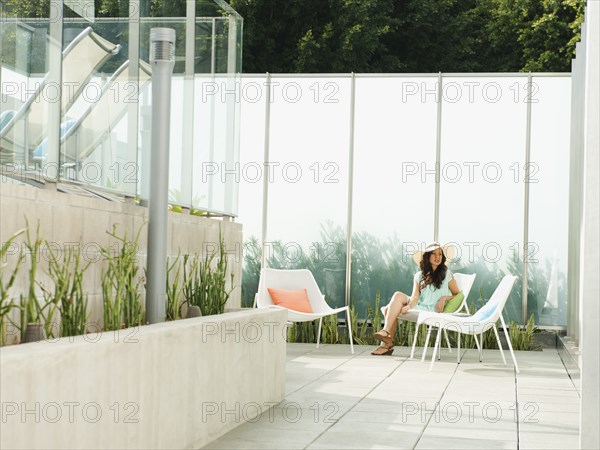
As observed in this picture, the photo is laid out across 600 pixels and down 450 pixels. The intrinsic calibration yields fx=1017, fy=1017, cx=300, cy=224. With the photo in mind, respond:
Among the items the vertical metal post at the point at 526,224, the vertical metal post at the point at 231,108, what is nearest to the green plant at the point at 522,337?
the vertical metal post at the point at 526,224

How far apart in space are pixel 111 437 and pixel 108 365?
25 cm

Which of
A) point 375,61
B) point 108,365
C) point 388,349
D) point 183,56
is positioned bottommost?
point 388,349

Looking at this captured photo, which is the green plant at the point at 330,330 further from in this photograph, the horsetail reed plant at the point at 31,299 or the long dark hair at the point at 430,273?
the horsetail reed plant at the point at 31,299

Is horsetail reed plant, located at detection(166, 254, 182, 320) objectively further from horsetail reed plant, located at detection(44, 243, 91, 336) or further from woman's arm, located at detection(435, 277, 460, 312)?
woman's arm, located at detection(435, 277, 460, 312)

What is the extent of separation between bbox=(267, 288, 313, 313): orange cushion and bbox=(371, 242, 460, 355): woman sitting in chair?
74 centimetres

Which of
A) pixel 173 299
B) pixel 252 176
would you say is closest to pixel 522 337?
pixel 252 176

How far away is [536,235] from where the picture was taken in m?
10.0

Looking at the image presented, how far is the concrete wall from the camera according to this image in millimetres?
3588

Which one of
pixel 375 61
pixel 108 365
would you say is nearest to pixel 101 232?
pixel 108 365

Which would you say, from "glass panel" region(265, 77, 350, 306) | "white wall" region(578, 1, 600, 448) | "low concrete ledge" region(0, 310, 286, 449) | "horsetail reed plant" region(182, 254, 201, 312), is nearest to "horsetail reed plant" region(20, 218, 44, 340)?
"low concrete ledge" region(0, 310, 286, 449)

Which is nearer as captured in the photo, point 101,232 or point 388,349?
point 101,232

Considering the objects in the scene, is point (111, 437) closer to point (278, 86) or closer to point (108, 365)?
point (108, 365)

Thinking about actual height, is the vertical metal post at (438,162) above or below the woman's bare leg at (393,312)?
above

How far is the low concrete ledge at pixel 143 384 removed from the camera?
2.81 meters
